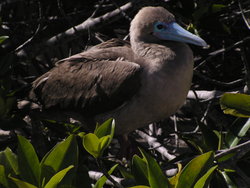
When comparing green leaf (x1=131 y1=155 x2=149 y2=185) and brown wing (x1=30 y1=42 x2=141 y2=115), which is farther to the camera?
brown wing (x1=30 y1=42 x2=141 y2=115)

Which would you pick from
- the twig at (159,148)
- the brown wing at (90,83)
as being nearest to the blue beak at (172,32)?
the brown wing at (90,83)

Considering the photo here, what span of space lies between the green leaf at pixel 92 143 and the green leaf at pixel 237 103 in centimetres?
76

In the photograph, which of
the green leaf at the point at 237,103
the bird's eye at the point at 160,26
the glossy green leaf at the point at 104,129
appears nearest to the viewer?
the glossy green leaf at the point at 104,129

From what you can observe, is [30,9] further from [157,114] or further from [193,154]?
[193,154]

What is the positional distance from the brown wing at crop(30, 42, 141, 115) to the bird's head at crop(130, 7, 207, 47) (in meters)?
0.16

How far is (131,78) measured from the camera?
14.4 feet

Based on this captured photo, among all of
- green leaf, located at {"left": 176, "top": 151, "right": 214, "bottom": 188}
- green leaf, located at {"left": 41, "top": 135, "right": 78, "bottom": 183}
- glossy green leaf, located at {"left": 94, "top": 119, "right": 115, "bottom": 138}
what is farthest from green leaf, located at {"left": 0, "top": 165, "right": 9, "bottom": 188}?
green leaf, located at {"left": 176, "top": 151, "right": 214, "bottom": 188}

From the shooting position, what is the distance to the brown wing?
14.6 feet

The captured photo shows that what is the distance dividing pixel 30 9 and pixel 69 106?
99 cm

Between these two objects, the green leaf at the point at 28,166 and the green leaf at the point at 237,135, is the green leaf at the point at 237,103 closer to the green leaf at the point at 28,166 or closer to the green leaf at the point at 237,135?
the green leaf at the point at 237,135

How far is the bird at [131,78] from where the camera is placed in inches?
172

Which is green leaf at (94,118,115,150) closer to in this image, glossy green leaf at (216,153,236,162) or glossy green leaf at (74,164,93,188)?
glossy green leaf at (74,164,93,188)

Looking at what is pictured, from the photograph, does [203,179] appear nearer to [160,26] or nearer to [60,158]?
[60,158]

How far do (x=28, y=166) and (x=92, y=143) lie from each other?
0.32m
